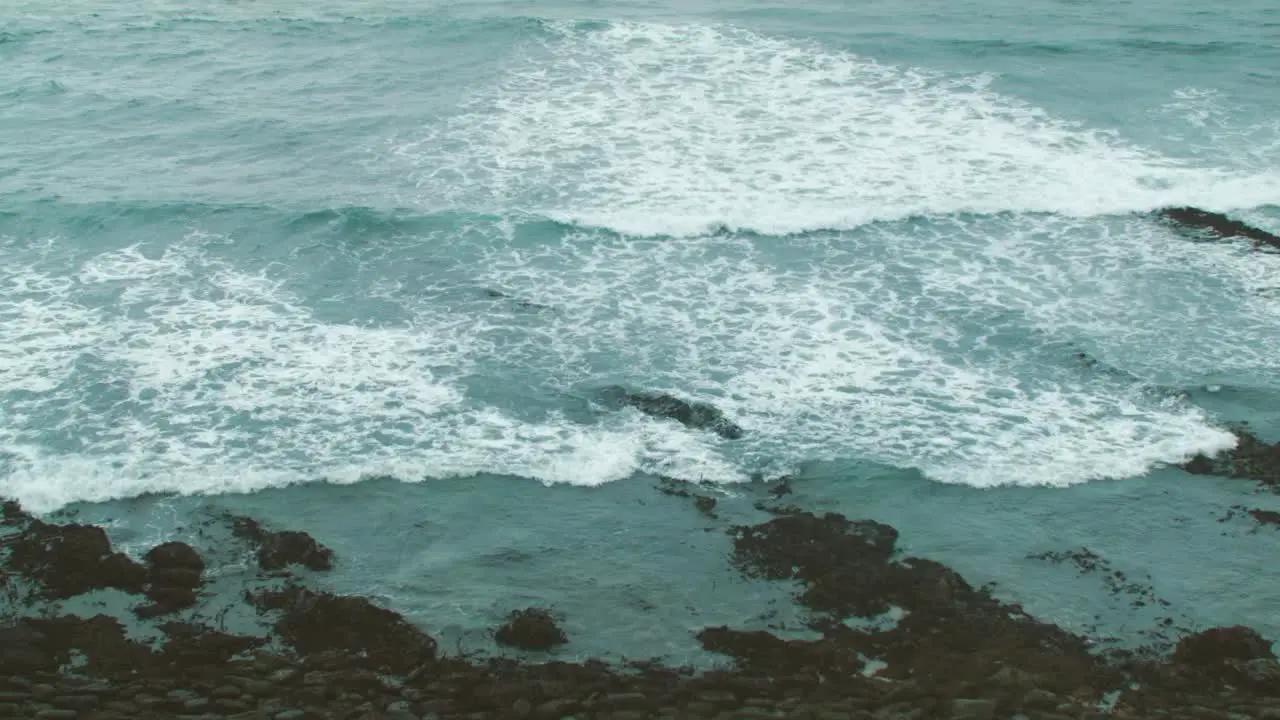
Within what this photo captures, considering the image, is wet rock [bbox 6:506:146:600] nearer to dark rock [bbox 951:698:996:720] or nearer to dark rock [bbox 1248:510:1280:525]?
dark rock [bbox 951:698:996:720]

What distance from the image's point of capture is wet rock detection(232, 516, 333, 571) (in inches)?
644

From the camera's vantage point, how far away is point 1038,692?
13.9m

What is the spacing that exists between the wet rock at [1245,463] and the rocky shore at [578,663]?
3.69 meters

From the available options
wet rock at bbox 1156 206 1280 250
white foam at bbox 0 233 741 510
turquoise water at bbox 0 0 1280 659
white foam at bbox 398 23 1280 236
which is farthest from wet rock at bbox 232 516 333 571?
wet rock at bbox 1156 206 1280 250

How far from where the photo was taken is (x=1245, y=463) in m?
18.6

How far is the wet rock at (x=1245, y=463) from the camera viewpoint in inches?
722

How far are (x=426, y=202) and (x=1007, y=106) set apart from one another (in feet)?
56.2

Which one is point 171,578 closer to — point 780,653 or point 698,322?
point 780,653

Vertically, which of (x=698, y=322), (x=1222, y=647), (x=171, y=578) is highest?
(x=698, y=322)

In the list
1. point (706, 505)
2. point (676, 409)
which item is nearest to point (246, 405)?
point (676, 409)

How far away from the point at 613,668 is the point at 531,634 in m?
1.24

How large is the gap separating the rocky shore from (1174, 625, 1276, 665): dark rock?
26mm

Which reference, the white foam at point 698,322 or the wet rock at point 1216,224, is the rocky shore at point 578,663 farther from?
the wet rock at point 1216,224

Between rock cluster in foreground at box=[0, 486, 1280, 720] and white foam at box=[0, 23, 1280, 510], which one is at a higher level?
white foam at box=[0, 23, 1280, 510]
